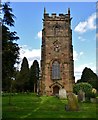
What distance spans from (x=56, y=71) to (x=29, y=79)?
22.6 meters

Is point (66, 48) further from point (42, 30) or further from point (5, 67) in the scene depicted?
point (5, 67)

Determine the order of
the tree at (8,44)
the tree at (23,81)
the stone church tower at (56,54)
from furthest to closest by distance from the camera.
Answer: the tree at (23,81), the stone church tower at (56,54), the tree at (8,44)

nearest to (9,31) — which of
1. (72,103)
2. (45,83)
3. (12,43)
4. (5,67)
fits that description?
(12,43)

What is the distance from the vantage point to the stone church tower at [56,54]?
55.2 meters

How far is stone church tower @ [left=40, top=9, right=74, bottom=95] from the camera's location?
2173 inches

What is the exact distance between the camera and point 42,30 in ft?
190

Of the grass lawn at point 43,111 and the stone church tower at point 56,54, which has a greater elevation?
the stone church tower at point 56,54

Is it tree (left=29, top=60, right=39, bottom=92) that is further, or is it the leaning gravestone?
tree (left=29, top=60, right=39, bottom=92)

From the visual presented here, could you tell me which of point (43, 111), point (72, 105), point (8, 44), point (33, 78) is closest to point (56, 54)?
point (33, 78)

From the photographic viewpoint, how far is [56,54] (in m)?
56.9

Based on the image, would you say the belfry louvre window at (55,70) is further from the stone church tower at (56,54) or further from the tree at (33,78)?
the tree at (33,78)

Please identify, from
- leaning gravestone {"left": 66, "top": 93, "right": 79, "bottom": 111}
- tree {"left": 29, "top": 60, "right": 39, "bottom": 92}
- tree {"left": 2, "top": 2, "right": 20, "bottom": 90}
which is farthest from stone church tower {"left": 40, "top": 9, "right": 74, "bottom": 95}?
tree {"left": 2, "top": 2, "right": 20, "bottom": 90}

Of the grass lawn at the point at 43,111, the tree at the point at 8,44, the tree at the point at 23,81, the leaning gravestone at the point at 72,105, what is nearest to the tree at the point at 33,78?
the tree at the point at 23,81

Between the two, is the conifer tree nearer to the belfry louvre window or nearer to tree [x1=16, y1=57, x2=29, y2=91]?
the belfry louvre window
